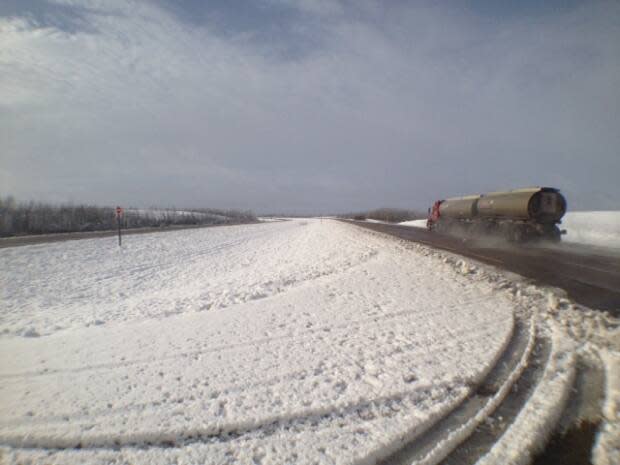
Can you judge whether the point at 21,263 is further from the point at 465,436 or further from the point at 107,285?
the point at 465,436

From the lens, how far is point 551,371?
3361 millimetres

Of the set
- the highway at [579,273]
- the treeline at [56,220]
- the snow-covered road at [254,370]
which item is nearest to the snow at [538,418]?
the snow-covered road at [254,370]

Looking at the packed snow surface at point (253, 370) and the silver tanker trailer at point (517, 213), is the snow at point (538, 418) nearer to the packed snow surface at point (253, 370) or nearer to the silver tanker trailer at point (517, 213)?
the packed snow surface at point (253, 370)

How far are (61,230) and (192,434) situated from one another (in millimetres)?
38577

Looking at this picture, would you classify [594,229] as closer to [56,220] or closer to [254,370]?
[254,370]

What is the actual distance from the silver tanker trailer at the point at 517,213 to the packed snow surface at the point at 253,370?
10604mm

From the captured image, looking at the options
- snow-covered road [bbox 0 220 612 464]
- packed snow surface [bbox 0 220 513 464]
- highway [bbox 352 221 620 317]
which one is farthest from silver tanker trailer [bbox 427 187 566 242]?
packed snow surface [bbox 0 220 513 464]

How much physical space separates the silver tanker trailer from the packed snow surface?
34.8 ft

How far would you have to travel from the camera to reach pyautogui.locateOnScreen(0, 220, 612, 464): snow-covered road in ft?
8.41

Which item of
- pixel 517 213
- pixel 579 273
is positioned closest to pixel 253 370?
pixel 579 273

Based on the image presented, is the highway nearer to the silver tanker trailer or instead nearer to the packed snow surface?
the packed snow surface

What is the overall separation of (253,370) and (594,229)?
26360mm

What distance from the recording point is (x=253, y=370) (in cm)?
370

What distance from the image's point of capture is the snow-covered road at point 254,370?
2562 mm
